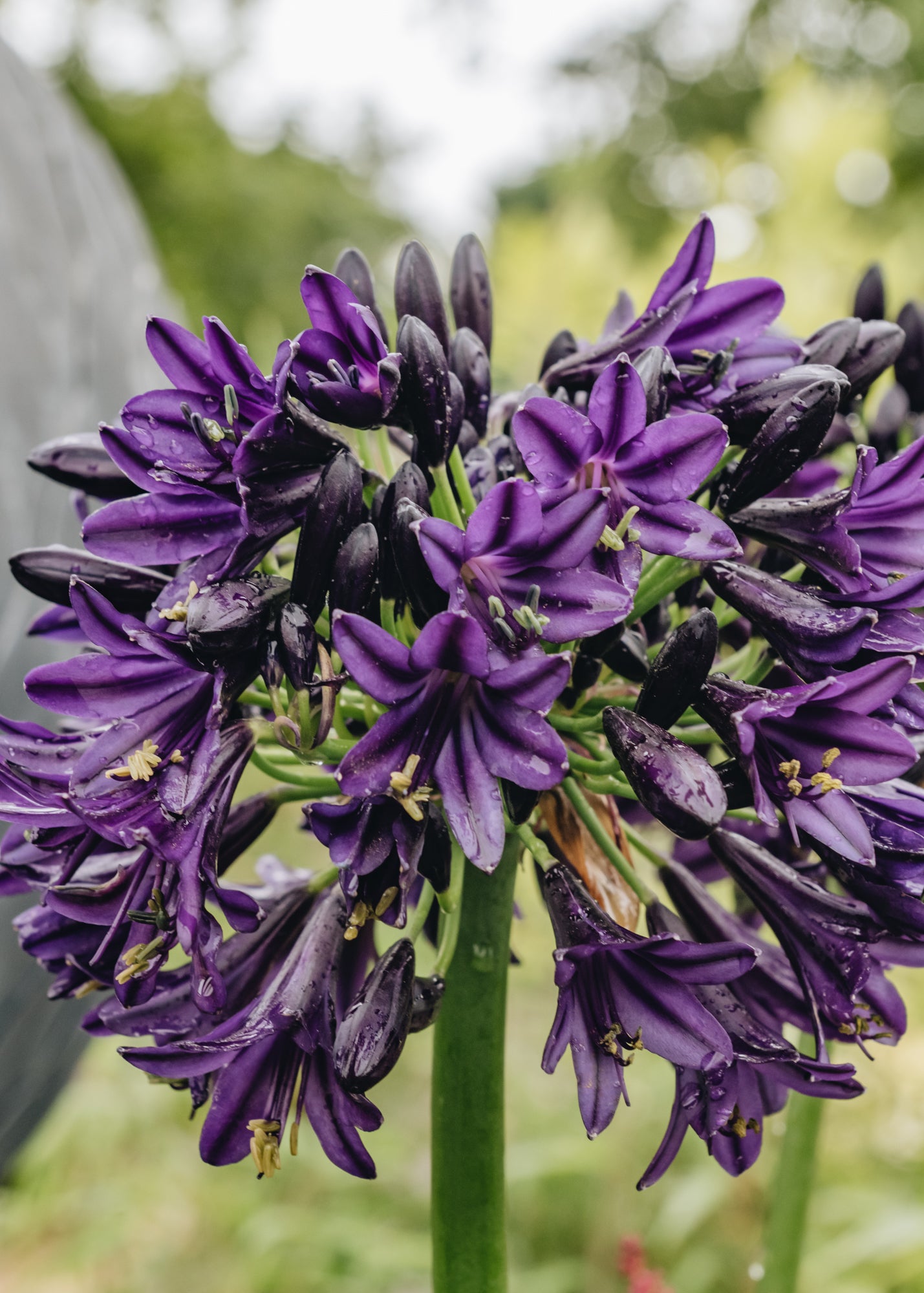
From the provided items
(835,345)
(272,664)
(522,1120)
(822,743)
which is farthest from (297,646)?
(522,1120)

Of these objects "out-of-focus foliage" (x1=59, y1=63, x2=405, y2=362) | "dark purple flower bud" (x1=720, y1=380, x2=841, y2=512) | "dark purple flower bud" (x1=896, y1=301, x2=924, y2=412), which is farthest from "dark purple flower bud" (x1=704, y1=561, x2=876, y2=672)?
"out-of-focus foliage" (x1=59, y1=63, x2=405, y2=362)

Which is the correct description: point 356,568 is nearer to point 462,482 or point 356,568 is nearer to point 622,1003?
point 462,482

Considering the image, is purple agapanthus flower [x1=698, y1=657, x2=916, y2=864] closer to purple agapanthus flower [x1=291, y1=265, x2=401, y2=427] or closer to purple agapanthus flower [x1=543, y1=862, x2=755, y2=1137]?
purple agapanthus flower [x1=543, y1=862, x2=755, y2=1137]

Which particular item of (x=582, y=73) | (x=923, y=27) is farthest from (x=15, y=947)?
(x=582, y=73)

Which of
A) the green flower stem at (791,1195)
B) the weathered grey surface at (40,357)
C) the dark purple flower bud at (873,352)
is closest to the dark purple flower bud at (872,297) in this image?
the dark purple flower bud at (873,352)

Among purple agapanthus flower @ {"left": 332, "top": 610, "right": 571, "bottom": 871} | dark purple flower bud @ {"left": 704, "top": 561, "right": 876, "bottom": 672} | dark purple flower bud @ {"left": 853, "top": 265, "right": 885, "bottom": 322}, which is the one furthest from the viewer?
dark purple flower bud @ {"left": 853, "top": 265, "right": 885, "bottom": 322}

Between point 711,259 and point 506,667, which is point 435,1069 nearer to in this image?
point 506,667

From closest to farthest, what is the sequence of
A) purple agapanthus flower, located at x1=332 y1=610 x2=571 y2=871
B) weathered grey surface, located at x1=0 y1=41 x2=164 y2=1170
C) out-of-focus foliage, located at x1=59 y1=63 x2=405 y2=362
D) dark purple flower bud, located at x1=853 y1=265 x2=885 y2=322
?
purple agapanthus flower, located at x1=332 y1=610 x2=571 y2=871
dark purple flower bud, located at x1=853 y1=265 x2=885 y2=322
weathered grey surface, located at x1=0 y1=41 x2=164 y2=1170
out-of-focus foliage, located at x1=59 y1=63 x2=405 y2=362
